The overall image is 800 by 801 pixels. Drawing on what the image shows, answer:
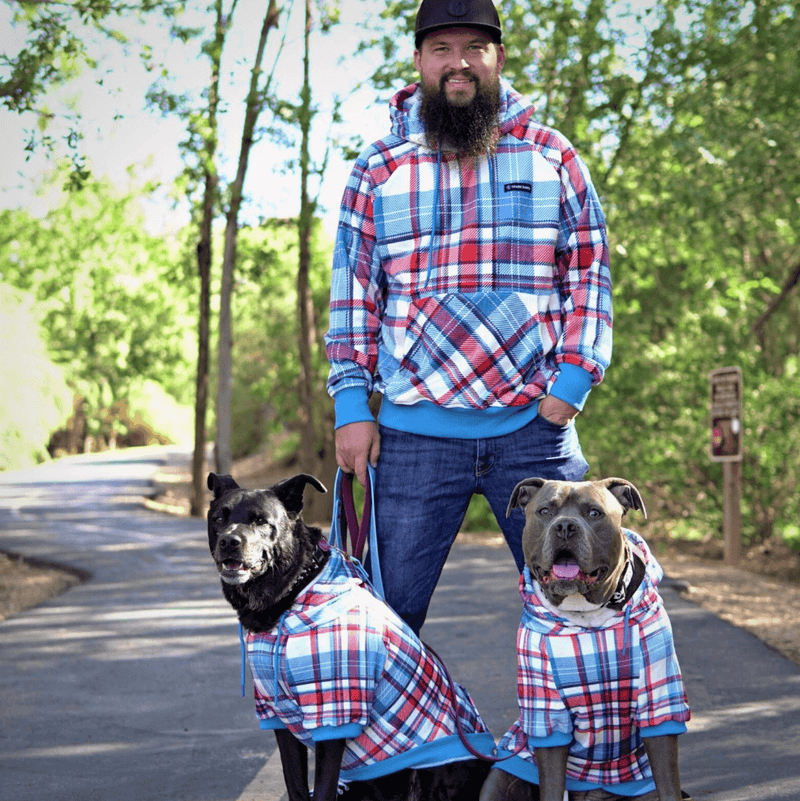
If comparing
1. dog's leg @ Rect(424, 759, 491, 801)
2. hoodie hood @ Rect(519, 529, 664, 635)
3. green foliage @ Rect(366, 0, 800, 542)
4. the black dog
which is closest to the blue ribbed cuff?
the black dog

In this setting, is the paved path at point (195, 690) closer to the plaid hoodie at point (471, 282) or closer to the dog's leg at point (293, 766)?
the dog's leg at point (293, 766)

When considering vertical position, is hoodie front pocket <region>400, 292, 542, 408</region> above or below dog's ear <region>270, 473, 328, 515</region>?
above

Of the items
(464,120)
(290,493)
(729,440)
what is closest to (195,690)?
(290,493)

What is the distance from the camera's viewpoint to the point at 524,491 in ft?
9.75

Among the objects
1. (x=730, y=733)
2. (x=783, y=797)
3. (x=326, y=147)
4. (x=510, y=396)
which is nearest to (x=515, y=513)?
(x=510, y=396)

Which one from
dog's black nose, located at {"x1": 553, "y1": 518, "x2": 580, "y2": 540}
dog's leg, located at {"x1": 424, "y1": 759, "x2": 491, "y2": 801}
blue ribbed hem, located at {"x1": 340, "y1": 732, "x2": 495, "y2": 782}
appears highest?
dog's black nose, located at {"x1": 553, "y1": 518, "x2": 580, "y2": 540}

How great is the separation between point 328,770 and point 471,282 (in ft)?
4.98

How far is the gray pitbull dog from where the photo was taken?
2.74 metres

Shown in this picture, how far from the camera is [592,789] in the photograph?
2.97m

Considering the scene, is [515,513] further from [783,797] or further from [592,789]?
[783,797]

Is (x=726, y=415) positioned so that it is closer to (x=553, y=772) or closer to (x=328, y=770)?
(x=553, y=772)

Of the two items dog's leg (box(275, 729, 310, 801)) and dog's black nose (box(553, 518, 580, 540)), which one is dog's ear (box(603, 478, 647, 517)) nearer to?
dog's black nose (box(553, 518, 580, 540))

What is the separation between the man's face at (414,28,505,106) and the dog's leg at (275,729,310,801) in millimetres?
2035

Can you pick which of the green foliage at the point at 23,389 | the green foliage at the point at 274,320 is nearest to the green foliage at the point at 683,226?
the green foliage at the point at 274,320
